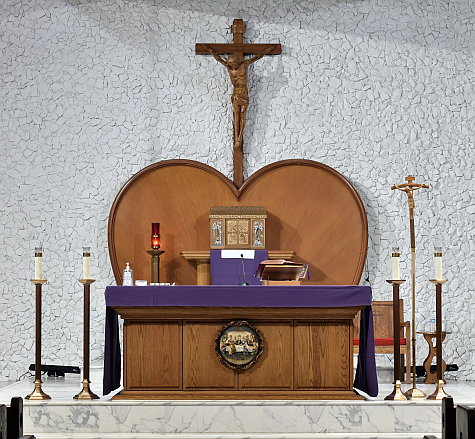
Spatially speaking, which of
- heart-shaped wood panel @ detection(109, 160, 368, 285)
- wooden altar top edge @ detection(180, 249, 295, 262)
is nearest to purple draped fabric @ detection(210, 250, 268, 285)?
wooden altar top edge @ detection(180, 249, 295, 262)

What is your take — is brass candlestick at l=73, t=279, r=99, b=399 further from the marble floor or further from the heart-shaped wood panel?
the heart-shaped wood panel

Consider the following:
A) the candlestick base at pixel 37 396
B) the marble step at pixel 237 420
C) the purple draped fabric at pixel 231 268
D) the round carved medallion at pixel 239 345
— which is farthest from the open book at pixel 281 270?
the candlestick base at pixel 37 396

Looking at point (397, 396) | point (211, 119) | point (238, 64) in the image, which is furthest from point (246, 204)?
point (397, 396)

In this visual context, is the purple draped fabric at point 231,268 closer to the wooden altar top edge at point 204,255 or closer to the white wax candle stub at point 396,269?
the wooden altar top edge at point 204,255

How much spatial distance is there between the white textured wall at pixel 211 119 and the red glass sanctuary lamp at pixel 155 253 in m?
0.63

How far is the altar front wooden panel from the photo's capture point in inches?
145

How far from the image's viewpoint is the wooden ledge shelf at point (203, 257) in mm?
5430

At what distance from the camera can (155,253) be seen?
209 inches

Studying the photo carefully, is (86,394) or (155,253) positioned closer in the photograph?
(86,394)

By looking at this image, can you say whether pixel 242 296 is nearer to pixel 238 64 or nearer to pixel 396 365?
pixel 396 365

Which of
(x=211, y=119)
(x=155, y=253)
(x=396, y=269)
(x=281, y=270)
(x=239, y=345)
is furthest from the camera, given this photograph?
(x=211, y=119)

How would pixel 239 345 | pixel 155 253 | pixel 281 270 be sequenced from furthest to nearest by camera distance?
1. pixel 155 253
2. pixel 281 270
3. pixel 239 345

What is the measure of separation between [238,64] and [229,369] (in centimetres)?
309

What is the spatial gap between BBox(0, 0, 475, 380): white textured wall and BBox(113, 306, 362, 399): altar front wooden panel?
2063mm
